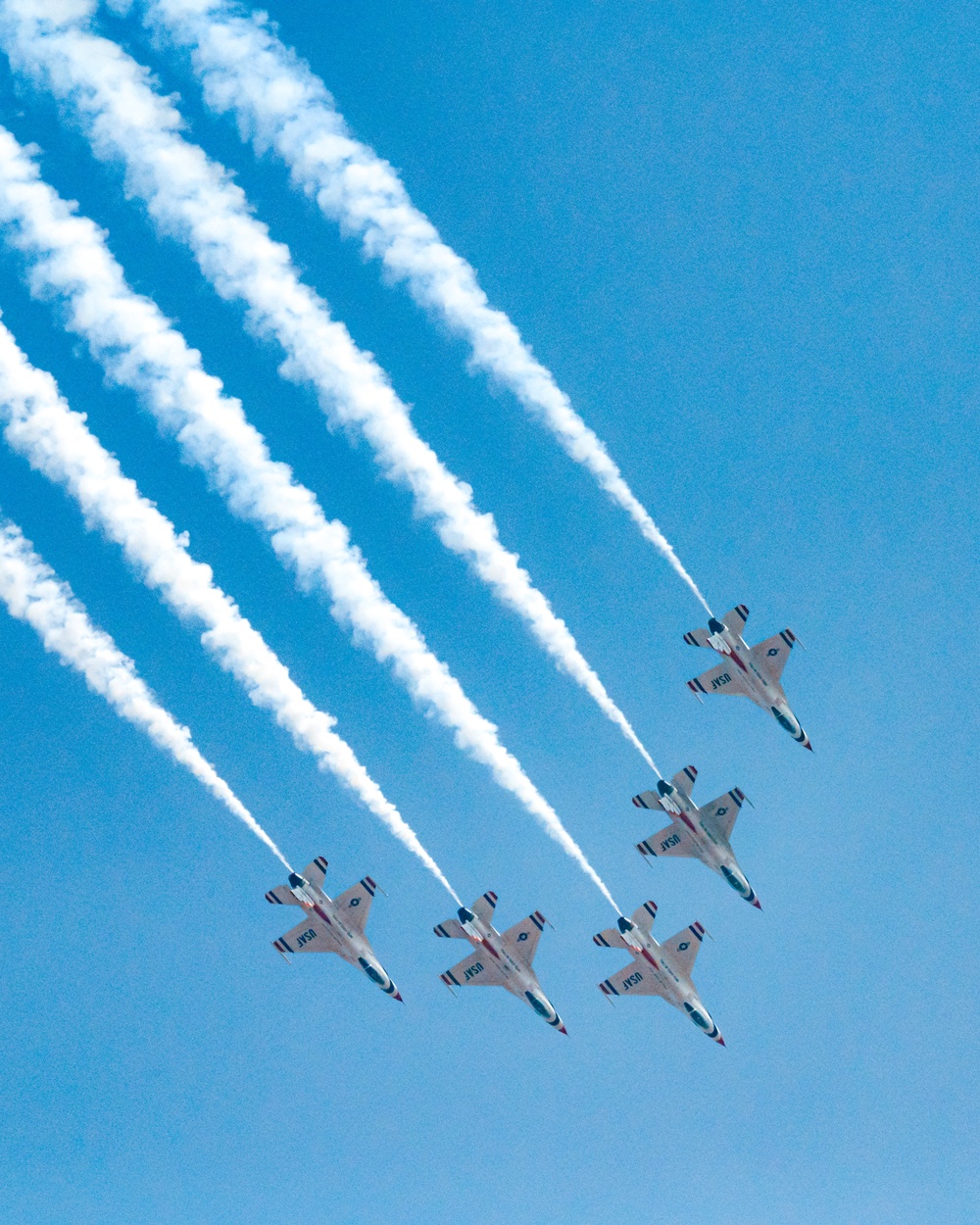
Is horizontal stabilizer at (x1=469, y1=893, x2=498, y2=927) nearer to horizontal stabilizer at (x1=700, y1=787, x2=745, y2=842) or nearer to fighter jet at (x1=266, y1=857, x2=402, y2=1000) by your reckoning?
fighter jet at (x1=266, y1=857, x2=402, y2=1000)

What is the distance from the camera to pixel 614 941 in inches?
1882

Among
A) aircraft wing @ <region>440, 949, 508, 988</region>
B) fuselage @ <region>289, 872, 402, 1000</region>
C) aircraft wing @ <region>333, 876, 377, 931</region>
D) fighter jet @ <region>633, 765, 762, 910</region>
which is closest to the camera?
fuselage @ <region>289, 872, 402, 1000</region>

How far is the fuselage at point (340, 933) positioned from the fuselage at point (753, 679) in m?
13.3

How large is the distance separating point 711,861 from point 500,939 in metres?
7.17

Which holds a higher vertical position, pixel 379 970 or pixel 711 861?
pixel 711 861

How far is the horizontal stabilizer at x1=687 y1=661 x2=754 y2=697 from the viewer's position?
4794 centimetres

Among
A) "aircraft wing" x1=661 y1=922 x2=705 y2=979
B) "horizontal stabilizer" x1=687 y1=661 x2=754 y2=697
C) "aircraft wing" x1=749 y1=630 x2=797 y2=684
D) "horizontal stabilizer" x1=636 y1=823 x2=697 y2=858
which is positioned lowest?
"aircraft wing" x1=661 y1=922 x2=705 y2=979

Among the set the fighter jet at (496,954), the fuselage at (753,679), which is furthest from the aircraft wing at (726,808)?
the fighter jet at (496,954)

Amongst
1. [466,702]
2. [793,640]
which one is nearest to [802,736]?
[793,640]

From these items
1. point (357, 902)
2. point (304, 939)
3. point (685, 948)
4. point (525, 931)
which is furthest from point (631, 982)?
point (304, 939)

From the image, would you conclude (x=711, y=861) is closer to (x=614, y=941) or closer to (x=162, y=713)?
(x=614, y=941)

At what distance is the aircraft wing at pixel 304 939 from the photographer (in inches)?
1811

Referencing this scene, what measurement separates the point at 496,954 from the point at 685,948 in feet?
21.1

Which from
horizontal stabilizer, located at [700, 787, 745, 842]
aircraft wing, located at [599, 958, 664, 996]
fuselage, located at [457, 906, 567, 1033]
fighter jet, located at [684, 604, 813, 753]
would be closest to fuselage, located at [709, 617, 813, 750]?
fighter jet, located at [684, 604, 813, 753]
